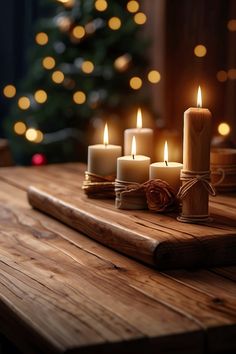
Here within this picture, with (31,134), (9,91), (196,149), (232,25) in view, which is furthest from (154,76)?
(196,149)

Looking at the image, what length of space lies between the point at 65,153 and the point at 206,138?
3348mm

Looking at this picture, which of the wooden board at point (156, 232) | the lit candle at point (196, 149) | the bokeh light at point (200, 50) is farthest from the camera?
the bokeh light at point (200, 50)

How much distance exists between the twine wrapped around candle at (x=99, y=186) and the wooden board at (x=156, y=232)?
28 mm

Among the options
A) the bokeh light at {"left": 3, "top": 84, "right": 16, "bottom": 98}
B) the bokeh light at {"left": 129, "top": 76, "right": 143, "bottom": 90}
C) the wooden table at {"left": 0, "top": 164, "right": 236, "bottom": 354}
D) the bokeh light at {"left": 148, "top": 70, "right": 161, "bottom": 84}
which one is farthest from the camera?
the bokeh light at {"left": 3, "top": 84, "right": 16, "bottom": 98}

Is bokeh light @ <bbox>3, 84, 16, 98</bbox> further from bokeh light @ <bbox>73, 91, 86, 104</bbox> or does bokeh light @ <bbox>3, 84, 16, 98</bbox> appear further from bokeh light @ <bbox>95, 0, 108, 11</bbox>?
bokeh light @ <bbox>95, 0, 108, 11</bbox>

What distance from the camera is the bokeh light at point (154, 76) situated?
17.0 ft

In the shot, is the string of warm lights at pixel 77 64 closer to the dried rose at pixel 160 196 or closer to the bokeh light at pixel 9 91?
the bokeh light at pixel 9 91

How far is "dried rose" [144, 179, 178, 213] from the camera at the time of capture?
1.71m

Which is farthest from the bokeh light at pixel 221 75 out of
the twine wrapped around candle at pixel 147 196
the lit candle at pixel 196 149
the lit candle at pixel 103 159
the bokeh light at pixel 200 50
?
the lit candle at pixel 196 149

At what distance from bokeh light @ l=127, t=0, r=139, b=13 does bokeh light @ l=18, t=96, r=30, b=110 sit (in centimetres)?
94

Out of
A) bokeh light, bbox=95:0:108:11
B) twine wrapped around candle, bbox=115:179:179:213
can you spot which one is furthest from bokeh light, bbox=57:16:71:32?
twine wrapped around candle, bbox=115:179:179:213

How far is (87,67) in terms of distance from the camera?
4.96 meters

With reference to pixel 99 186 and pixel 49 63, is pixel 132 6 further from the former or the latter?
pixel 99 186

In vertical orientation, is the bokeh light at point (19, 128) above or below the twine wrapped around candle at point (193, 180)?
below
